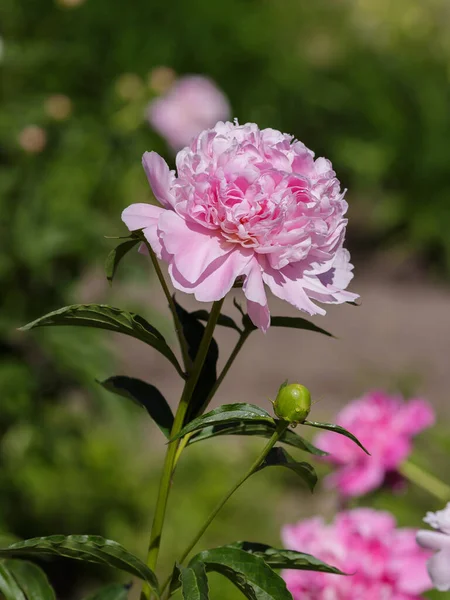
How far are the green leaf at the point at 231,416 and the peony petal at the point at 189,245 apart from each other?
0.27ft

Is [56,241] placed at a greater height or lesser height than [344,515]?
greater

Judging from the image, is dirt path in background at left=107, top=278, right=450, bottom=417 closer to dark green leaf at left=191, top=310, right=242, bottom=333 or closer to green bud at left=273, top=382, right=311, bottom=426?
dark green leaf at left=191, top=310, right=242, bottom=333

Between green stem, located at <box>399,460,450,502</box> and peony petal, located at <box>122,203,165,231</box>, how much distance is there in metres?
0.56

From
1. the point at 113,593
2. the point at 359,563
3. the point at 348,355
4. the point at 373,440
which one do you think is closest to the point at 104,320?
the point at 113,593

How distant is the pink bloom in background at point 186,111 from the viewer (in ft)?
8.99

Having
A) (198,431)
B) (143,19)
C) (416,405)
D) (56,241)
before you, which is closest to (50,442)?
(56,241)

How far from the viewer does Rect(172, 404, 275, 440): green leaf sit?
1.98 ft

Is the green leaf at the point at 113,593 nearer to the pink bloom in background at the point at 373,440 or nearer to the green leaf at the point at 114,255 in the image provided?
the green leaf at the point at 114,255

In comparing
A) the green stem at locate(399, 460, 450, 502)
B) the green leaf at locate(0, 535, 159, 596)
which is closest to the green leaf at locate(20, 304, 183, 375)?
the green leaf at locate(0, 535, 159, 596)

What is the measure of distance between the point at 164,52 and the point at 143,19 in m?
0.28

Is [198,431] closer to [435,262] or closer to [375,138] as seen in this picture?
[435,262]

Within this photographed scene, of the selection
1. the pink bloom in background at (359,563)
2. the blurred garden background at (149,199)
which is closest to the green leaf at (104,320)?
the pink bloom in background at (359,563)

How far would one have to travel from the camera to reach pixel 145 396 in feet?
2.36

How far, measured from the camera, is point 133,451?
2564mm
